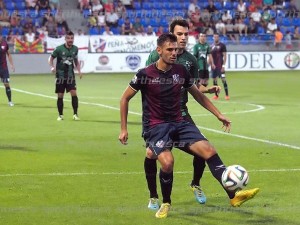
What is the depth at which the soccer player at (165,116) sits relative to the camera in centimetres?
987

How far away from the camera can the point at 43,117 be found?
22250 mm

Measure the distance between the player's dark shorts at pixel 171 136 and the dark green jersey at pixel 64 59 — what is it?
11805 mm

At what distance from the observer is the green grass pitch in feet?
33.1

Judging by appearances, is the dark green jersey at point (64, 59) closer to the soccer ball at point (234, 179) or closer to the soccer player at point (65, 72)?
the soccer player at point (65, 72)

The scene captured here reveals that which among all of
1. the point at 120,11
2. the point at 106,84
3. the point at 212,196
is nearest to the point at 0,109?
the point at 106,84

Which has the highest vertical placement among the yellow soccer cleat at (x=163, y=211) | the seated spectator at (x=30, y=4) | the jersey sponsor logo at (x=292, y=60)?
the seated spectator at (x=30, y=4)

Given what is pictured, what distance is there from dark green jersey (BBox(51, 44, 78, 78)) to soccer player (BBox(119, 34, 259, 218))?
38.4ft

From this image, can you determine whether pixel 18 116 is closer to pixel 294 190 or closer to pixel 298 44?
pixel 294 190

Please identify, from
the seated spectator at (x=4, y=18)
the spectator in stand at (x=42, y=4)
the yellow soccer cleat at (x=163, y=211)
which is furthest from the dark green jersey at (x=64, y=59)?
the spectator in stand at (x=42, y=4)

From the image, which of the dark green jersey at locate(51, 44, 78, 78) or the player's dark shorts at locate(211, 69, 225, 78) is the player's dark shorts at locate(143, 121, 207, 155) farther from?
the player's dark shorts at locate(211, 69, 225, 78)

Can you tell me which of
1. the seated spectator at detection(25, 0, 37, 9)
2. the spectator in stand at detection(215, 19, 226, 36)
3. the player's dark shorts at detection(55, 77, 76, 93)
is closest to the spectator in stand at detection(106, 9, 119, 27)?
the seated spectator at detection(25, 0, 37, 9)

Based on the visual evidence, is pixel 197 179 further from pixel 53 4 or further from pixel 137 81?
pixel 53 4

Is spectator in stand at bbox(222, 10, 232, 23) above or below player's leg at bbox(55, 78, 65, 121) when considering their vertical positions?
above

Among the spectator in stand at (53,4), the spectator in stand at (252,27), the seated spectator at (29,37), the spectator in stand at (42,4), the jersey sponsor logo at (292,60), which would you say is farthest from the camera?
the spectator in stand at (252,27)
